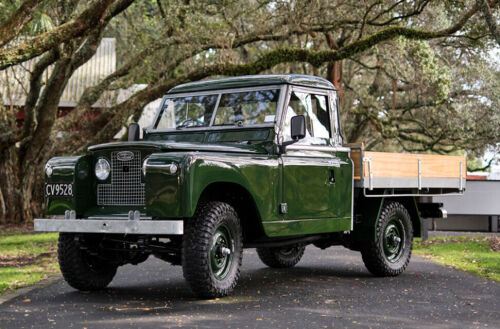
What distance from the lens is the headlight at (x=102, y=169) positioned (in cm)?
855

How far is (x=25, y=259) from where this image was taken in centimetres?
1321

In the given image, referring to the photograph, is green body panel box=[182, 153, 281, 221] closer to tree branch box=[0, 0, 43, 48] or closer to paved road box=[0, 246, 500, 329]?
paved road box=[0, 246, 500, 329]

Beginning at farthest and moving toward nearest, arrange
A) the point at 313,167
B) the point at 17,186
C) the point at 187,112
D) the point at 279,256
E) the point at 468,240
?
the point at 17,186 < the point at 468,240 < the point at 279,256 < the point at 187,112 < the point at 313,167

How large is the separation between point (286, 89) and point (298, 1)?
9.33 m

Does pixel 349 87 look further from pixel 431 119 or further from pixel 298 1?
pixel 298 1

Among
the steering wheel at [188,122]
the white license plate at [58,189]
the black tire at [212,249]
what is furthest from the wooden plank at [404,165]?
the white license plate at [58,189]

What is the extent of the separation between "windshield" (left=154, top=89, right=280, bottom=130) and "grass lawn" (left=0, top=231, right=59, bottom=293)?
273 cm

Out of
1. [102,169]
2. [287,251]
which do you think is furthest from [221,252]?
[287,251]

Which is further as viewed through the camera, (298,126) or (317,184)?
(317,184)

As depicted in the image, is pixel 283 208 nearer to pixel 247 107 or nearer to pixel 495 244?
pixel 247 107

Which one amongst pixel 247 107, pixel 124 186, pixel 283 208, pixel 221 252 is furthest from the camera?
pixel 247 107

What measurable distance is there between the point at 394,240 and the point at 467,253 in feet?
12.7

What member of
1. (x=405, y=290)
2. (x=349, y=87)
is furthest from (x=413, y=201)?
(x=349, y=87)

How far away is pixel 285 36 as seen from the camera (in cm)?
1978
